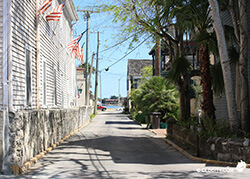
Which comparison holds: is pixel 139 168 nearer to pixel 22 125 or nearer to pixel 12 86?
pixel 22 125

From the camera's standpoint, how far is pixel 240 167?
895 cm

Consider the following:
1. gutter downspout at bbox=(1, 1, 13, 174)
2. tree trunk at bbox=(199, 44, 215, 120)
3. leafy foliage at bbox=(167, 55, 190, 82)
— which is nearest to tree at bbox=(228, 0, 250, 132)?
tree trunk at bbox=(199, 44, 215, 120)

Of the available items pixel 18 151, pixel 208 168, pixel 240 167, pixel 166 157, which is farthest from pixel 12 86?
pixel 240 167

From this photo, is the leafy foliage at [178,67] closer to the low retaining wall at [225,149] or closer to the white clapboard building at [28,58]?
the low retaining wall at [225,149]

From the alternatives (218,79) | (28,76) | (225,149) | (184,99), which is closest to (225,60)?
(218,79)

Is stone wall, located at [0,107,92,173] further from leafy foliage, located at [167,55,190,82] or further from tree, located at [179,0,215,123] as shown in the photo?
tree, located at [179,0,215,123]

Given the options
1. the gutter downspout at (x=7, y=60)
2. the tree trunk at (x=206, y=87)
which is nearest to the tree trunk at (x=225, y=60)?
the tree trunk at (x=206, y=87)

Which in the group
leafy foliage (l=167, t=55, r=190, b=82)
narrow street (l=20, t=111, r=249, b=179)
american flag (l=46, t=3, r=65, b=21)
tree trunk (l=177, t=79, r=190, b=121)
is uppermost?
american flag (l=46, t=3, r=65, b=21)

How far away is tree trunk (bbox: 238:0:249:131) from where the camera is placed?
11.1 m

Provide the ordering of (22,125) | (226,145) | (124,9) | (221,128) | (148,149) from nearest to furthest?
(22,125) < (226,145) < (221,128) < (148,149) < (124,9)

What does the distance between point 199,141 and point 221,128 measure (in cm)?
132

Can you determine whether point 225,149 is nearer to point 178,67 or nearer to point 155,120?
point 178,67

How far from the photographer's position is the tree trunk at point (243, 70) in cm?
1107

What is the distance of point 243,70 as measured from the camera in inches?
443
